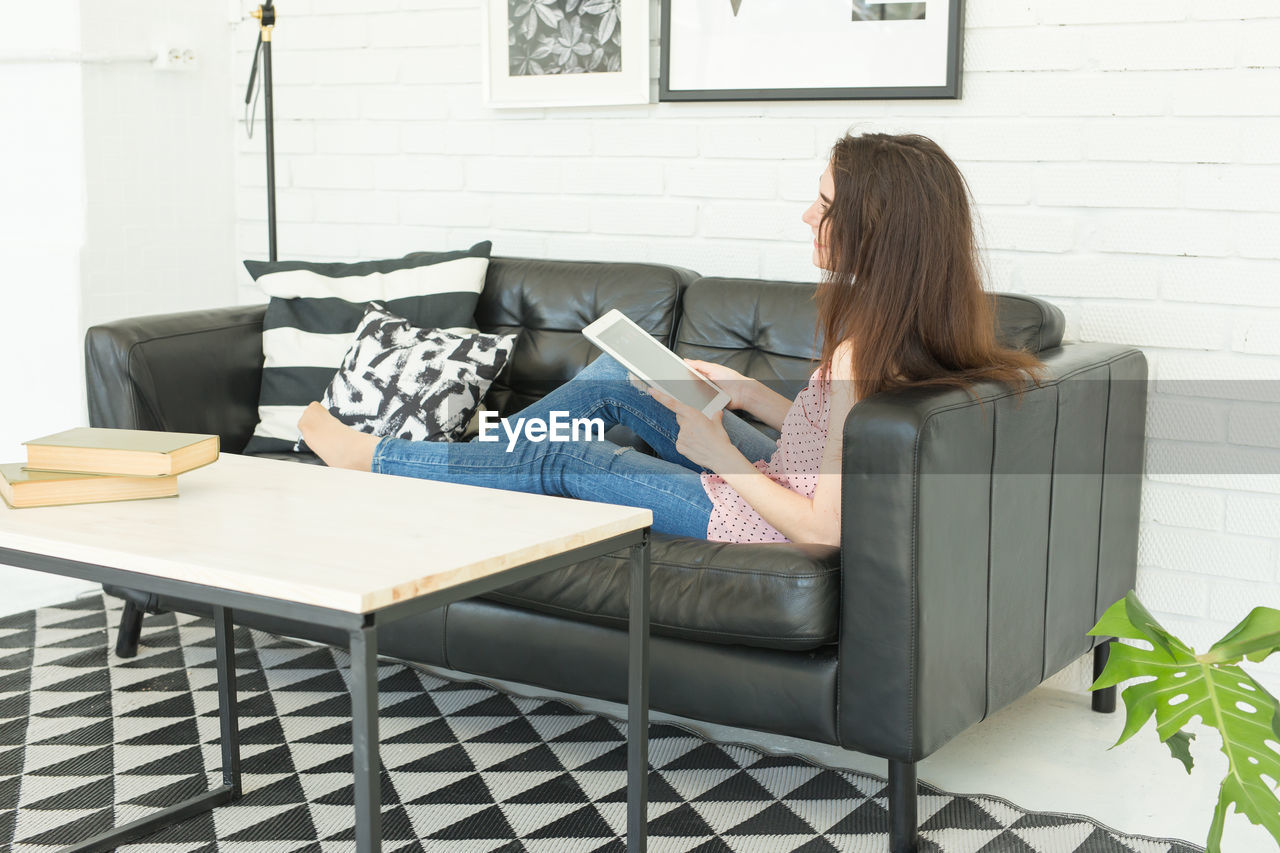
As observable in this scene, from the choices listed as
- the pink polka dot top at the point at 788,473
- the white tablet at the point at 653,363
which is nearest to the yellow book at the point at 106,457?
the white tablet at the point at 653,363

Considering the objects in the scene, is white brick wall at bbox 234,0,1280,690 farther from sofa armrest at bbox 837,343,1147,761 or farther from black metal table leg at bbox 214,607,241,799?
black metal table leg at bbox 214,607,241,799

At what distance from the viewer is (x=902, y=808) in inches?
70.4

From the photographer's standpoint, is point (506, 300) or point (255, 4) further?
point (255, 4)

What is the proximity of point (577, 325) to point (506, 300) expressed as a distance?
198 mm

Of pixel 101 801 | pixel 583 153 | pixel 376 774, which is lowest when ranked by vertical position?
pixel 101 801

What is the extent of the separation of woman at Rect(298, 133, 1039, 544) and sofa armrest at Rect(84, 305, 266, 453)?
0.69m

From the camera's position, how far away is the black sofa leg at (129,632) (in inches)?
102

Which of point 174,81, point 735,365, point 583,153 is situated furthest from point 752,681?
point 174,81

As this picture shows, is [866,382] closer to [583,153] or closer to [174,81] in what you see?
[583,153]

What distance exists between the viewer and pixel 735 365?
251 cm

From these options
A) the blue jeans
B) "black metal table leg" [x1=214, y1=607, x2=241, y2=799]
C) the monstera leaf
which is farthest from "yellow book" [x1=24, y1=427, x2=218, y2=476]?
the monstera leaf

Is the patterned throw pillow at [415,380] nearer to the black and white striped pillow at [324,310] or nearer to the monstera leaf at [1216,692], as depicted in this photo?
the black and white striped pillow at [324,310]

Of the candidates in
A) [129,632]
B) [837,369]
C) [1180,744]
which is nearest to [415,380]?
[129,632]

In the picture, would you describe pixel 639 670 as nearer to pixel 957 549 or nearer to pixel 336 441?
pixel 957 549
